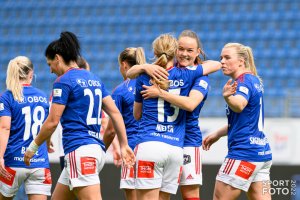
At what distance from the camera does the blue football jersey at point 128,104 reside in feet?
23.5

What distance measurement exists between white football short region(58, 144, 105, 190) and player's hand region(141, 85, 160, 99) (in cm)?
61

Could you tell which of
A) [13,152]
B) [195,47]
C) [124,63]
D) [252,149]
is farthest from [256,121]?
[13,152]

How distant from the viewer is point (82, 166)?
17.9 ft

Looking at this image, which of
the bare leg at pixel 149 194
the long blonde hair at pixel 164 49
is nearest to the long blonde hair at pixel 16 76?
the long blonde hair at pixel 164 49

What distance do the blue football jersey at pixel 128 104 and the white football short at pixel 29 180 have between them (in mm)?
1037

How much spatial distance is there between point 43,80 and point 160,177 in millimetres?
11669

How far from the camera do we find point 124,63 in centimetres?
722

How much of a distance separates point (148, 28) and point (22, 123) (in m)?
11.4

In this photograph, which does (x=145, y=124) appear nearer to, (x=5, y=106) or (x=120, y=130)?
(x=120, y=130)

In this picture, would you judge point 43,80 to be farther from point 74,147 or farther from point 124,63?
point 74,147

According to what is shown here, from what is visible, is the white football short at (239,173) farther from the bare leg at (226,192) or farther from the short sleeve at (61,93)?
the short sleeve at (61,93)

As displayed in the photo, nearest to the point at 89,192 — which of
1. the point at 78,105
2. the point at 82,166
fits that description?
the point at 82,166

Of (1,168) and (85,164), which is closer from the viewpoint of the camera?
(85,164)

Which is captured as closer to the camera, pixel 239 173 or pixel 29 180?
pixel 239 173
